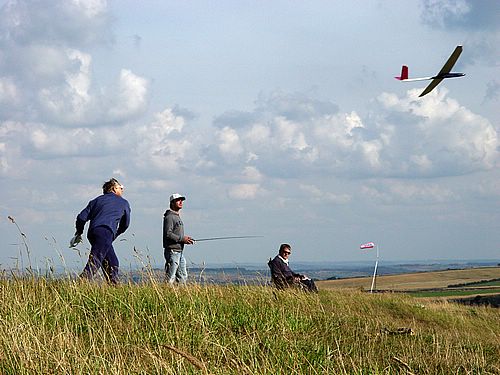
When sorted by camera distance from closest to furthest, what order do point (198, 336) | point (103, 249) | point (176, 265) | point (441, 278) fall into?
point (198, 336) → point (103, 249) → point (176, 265) → point (441, 278)

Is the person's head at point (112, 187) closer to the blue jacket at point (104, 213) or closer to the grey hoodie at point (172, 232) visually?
the blue jacket at point (104, 213)

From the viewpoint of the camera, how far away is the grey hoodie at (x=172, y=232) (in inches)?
452

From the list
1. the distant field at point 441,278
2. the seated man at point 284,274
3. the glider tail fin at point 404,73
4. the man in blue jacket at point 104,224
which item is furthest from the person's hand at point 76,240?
the distant field at point 441,278

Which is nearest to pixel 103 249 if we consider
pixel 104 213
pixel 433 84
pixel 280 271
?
pixel 104 213

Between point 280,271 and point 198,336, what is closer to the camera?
point 198,336

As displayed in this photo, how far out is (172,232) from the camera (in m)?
11.5

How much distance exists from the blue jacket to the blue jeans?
1.48 meters

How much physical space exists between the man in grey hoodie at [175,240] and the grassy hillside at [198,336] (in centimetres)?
218

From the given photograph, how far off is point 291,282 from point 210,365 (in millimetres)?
6917

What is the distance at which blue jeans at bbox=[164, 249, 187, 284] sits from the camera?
37.4ft

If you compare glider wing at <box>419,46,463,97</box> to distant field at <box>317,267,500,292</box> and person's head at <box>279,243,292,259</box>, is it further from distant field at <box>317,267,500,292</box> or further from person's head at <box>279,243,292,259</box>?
distant field at <box>317,267,500,292</box>

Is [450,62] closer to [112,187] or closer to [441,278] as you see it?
[112,187]

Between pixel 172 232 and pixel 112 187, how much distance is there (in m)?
1.58

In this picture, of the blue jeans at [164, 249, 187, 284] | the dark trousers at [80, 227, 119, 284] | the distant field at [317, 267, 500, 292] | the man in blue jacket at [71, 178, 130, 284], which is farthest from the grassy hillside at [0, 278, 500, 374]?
the distant field at [317, 267, 500, 292]
